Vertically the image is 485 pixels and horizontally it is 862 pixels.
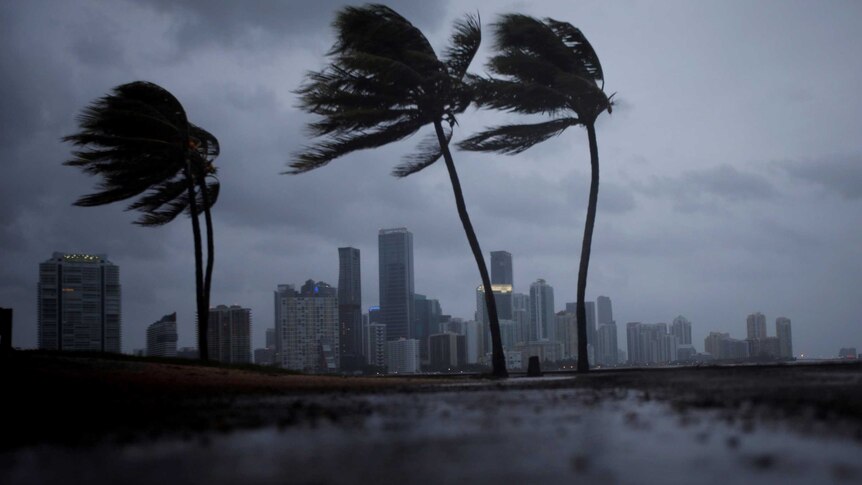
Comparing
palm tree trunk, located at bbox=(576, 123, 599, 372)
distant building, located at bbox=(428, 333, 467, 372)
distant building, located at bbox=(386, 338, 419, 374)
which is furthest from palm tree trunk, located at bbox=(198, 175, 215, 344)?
distant building, located at bbox=(386, 338, 419, 374)

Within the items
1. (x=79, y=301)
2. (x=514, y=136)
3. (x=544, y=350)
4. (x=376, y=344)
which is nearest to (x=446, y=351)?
(x=544, y=350)

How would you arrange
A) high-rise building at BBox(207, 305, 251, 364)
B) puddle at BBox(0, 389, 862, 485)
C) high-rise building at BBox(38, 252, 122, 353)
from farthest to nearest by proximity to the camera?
1. high-rise building at BBox(207, 305, 251, 364)
2. high-rise building at BBox(38, 252, 122, 353)
3. puddle at BBox(0, 389, 862, 485)

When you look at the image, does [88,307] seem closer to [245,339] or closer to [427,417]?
Answer: [245,339]

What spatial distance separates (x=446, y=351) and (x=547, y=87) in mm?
67318

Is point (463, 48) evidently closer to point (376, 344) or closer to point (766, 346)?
point (766, 346)

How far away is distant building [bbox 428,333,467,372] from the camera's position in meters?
82.5

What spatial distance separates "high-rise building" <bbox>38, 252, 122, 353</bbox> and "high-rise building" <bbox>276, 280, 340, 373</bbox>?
4836 cm

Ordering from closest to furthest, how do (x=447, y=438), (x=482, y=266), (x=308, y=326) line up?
(x=447, y=438), (x=482, y=266), (x=308, y=326)

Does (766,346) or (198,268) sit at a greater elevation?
(198,268)

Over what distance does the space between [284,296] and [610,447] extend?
422 ft

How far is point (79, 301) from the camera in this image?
206ft

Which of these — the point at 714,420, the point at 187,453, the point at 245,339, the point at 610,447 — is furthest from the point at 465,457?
the point at 245,339

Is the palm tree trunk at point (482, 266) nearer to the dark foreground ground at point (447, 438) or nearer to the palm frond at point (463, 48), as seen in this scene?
the palm frond at point (463, 48)

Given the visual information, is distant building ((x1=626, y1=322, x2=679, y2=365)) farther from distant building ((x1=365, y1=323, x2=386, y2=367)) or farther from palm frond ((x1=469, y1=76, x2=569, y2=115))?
palm frond ((x1=469, y1=76, x2=569, y2=115))
